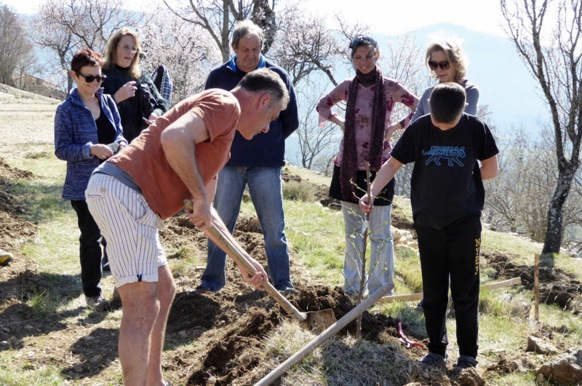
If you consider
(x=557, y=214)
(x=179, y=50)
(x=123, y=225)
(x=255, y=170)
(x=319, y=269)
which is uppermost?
(x=179, y=50)

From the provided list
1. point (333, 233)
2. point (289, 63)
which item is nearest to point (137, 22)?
point (289, 63)

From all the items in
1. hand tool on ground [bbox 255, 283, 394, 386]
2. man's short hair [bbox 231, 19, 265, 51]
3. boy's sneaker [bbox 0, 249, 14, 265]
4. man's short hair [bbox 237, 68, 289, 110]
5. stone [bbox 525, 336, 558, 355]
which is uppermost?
man's short hair [bbox 231, 19, 265, 51]

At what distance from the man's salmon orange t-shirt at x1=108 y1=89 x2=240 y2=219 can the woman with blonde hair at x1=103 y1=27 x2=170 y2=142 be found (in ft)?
8.25

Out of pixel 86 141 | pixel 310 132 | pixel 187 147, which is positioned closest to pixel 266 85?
pixel 187 147

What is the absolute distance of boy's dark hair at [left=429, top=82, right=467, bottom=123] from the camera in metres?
3.65

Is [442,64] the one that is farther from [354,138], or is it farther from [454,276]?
[454,276]

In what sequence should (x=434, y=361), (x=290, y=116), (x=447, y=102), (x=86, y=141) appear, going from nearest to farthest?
(x=447, y=102), (x=434, y=361), (x=86, y=141), (x=290, y=116)

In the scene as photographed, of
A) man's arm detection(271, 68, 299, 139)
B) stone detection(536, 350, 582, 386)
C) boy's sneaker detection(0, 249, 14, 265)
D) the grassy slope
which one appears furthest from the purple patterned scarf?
boy's sneaker detection(0, 249, 14, 265)

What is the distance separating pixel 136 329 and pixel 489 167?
235cm

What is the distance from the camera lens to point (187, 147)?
Result: 2.87 meters

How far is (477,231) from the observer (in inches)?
152

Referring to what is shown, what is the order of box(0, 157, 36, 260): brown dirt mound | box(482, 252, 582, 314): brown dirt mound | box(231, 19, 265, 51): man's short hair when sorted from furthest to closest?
box(482, 252, 582, 314): brown dirt mound, box(0, 157, 36, 260): brown dirt mound, box(231, 19, 265, 51): man's short hair

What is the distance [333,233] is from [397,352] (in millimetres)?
5025

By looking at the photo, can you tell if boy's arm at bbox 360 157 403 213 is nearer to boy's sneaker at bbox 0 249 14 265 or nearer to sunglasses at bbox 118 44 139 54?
sunglasses at bbox 118 44 139 54
